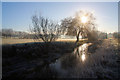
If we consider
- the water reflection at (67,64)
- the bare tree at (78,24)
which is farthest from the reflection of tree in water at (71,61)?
the bare tree at (78,24)

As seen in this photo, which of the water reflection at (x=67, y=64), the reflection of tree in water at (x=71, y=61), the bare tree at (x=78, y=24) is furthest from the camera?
the bare tree at (x=78, y=24)

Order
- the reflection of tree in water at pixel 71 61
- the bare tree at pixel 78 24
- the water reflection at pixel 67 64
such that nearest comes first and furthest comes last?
the water reflection at pixel 67 64 → the reflection of tree in water at pixel 71 61 → the bare tree at pixel 78 24

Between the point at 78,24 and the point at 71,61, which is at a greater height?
the point at 78,24

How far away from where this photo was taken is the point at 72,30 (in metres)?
25.9

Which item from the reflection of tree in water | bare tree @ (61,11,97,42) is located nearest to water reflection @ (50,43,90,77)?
the reflection of tree in water

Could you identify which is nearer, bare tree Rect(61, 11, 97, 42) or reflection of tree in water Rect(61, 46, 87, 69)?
reflection of tree in water Rect(61, 46, 87, 69)

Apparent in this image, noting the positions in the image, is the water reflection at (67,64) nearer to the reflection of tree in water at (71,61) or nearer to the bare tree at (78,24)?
the reflection of tree in water at (71,61)

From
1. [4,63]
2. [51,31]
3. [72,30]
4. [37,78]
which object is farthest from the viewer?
[72,30]

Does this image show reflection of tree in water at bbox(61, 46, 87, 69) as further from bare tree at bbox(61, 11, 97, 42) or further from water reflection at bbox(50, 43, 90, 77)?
bare tree at bbox(61, 11, 97, 42)

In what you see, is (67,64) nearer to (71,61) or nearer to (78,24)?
(71,61)

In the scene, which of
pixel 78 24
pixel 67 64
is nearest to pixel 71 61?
pixel 67 64

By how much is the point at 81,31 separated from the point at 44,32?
61.8 ft

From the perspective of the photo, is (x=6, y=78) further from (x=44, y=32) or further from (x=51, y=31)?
(x=51, y=31)

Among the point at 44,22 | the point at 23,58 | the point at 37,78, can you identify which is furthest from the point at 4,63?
the point at 44,22
